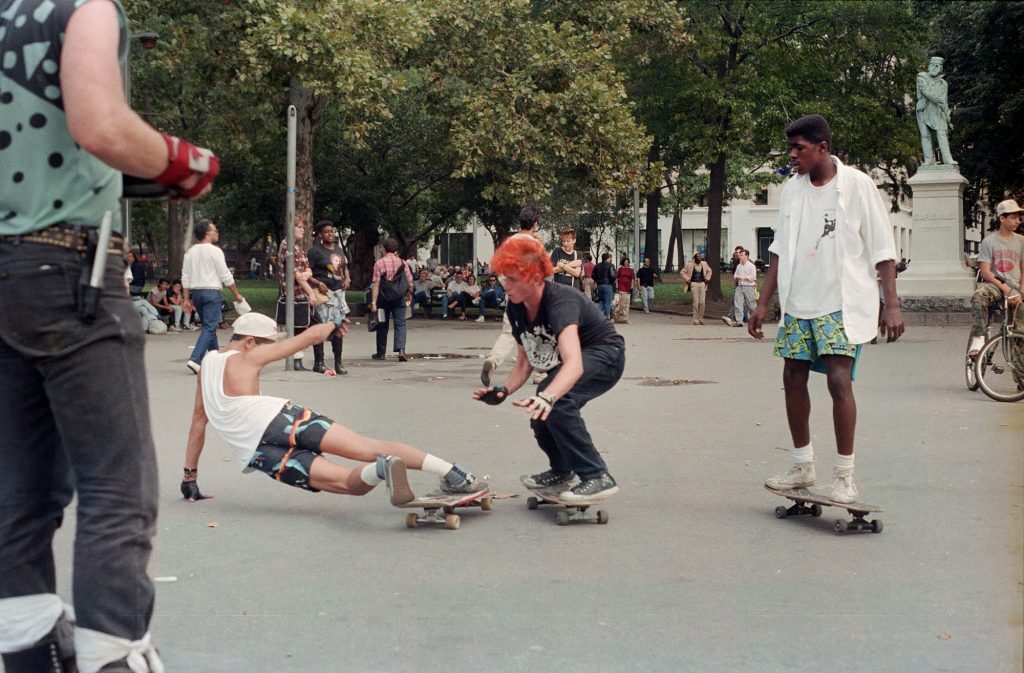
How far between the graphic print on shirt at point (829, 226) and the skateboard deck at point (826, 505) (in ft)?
3.91

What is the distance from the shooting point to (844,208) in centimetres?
632

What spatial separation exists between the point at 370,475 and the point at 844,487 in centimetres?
224

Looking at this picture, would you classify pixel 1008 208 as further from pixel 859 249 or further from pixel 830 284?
Answer: pixel 830 284

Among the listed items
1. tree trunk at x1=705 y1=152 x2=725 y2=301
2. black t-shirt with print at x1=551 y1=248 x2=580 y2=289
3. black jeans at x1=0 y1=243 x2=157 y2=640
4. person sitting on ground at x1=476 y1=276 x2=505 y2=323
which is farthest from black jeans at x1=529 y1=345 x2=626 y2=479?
tree trunk at x1=705 y1=152 x2=725 y2=301

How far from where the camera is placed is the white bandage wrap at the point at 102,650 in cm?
294

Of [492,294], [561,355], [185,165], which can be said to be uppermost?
[185,165]

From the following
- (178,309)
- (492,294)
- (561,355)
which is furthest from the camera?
(492,294)

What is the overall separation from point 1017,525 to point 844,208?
1688mm

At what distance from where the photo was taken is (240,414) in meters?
6.44

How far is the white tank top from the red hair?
1265 mm

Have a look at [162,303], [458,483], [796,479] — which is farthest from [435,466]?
[162,303]

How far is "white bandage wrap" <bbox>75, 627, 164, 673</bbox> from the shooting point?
294 cm

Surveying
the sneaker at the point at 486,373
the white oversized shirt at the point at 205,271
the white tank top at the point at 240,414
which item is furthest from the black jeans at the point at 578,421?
the white oversized shirt at the point at 205,271

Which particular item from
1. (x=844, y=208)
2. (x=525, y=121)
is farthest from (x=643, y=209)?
(x=844, y=208)
